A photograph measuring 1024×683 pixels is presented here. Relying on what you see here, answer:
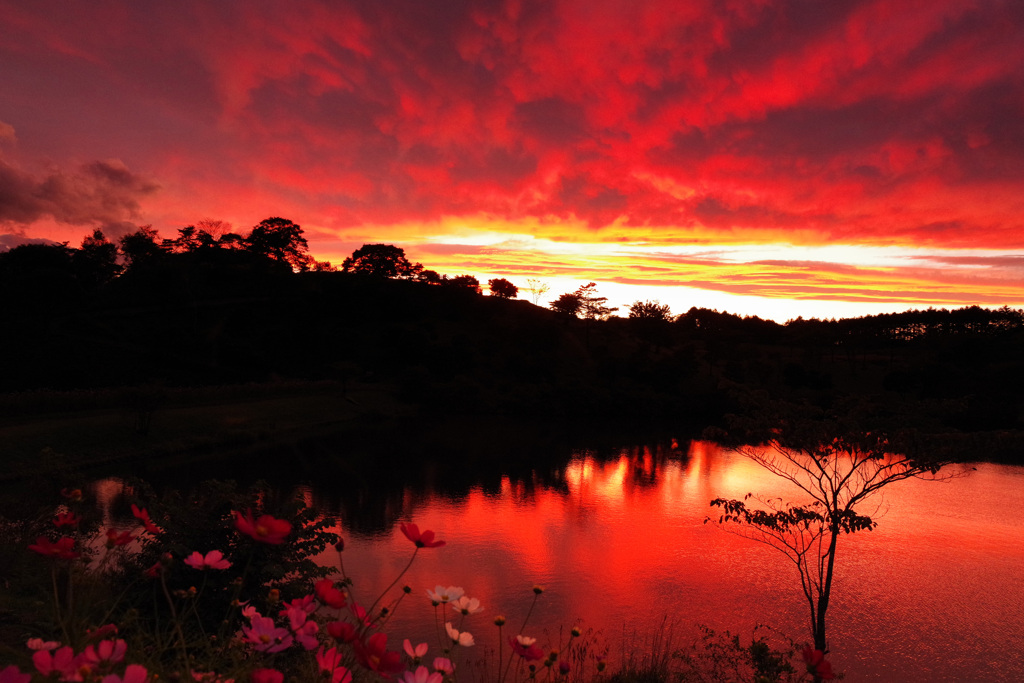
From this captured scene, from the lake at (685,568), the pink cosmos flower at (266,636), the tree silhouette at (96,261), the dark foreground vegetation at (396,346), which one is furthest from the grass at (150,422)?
the tree silhouette at (96,261)

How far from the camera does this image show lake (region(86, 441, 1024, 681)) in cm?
1366

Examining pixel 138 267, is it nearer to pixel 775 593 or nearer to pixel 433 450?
pixel 433 450

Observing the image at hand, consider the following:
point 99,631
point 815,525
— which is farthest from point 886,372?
point 99,631

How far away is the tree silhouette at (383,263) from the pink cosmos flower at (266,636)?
9798cm

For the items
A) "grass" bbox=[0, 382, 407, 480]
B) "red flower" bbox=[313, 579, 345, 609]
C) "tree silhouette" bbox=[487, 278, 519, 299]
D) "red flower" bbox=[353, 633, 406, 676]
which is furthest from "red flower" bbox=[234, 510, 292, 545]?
"tree silhouette" bbox=[487, 278, 519, 299]

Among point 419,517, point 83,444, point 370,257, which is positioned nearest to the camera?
point 419,517

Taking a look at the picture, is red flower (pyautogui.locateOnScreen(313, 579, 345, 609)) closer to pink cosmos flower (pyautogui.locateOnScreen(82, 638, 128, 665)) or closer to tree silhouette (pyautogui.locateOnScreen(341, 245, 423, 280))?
pink cosmos flower (pyautogui.locateOnScreen(82, 638, 128, 665))

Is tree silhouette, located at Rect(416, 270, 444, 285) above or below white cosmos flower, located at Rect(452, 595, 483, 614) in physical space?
above

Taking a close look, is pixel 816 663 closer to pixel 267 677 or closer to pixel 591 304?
pixel 267 677

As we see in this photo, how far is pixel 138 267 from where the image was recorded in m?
85.2

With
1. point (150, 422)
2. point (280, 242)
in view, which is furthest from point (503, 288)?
point (150, 422)

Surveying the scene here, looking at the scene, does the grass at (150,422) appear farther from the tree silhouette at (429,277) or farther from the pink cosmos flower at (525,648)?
the tree silhouette at (429,277)

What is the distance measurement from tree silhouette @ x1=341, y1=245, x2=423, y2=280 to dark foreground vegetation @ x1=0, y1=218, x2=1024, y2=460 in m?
0.34

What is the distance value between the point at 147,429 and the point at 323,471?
401 inches
